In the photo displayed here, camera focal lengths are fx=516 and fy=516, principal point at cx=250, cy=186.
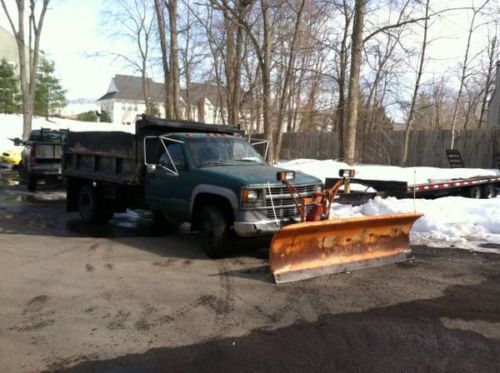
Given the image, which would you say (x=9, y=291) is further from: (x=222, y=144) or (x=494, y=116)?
(x=494, y=116)

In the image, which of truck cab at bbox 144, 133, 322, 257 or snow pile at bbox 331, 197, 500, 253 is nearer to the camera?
truck cab at bbox 144, 133, 322, 257

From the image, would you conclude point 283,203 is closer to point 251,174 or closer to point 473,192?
point 251,174

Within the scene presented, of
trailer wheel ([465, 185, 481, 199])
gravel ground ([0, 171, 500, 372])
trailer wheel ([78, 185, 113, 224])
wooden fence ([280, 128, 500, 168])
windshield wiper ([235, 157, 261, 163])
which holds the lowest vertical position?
gravel ground ([0, 171, 500, 372])

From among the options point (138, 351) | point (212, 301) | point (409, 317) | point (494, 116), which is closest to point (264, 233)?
point (212, 301)

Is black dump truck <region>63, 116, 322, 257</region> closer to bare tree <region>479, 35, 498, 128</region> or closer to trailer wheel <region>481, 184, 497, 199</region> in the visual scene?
trailer wheel <region>481, 184, 497, 199</region>

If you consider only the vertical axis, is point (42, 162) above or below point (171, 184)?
above

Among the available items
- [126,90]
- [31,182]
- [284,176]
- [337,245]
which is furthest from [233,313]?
[126,90]

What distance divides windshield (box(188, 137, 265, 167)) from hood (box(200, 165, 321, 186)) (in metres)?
0.29

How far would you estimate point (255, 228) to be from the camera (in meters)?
7.44

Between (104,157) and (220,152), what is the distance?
9.95 feet

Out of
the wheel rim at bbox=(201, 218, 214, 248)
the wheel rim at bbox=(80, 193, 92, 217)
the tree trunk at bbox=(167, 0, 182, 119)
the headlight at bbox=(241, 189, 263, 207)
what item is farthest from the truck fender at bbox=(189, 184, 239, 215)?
the tree trunk at bbox=(167, 0, 182, 119)

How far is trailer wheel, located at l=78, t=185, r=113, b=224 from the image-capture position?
441 inches

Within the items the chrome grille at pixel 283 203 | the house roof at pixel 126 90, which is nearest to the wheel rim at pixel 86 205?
the chrome grille at pixel 283 203

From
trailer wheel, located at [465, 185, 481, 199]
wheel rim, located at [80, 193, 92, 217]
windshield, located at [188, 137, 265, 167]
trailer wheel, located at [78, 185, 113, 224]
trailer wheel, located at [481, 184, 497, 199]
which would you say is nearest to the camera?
windshield, located at [188, 137, 265, 167]
